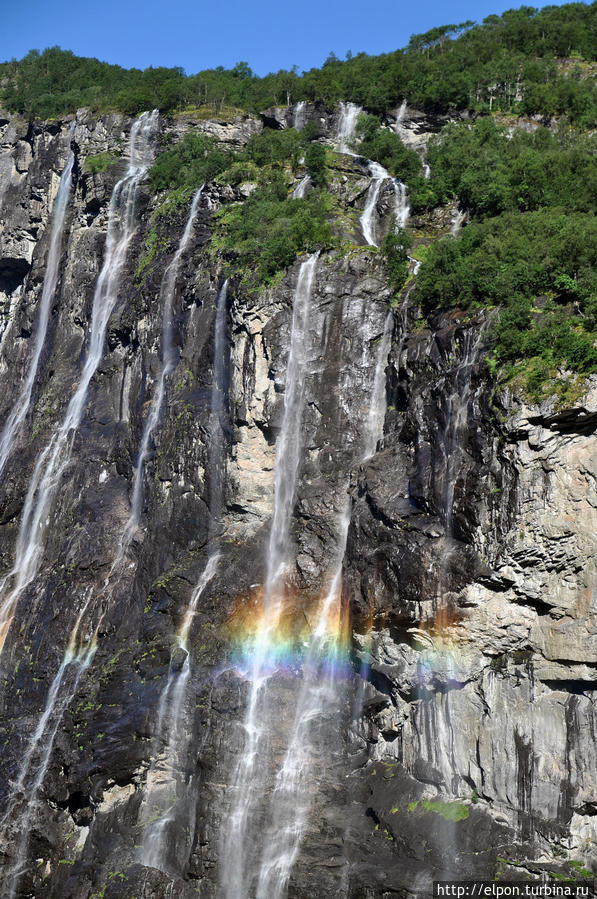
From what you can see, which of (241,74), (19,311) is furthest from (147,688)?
(241,74)

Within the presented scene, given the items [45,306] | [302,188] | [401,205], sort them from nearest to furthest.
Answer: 1. [401,205]
2. [302,188]
3. [45,306]

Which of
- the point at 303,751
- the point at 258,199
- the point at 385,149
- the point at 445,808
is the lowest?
the point at 445,808

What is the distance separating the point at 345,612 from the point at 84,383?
2094 cm

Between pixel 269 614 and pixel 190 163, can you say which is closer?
pixel 269 614

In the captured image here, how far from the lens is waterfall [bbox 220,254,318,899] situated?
20.5 m

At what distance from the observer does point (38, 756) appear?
2436 centimetres

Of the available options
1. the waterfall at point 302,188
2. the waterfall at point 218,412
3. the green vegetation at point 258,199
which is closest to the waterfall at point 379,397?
the green vegetation at point 258,199

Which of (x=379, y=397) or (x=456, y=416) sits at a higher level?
(x=379, y=397)

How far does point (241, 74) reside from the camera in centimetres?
5672

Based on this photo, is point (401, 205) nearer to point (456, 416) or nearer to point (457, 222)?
point (457, 222)

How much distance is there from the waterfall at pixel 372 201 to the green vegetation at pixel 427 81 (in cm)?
947

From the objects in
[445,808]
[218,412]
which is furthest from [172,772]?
[218,412]

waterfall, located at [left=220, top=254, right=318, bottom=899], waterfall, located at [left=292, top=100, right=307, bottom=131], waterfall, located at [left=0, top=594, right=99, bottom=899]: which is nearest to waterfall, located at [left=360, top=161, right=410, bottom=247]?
waterfall, located at [left=220, top=254, right=318, bottom=899]

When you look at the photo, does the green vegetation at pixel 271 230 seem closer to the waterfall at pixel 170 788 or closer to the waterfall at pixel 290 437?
the waterfall at pixel 290 437
